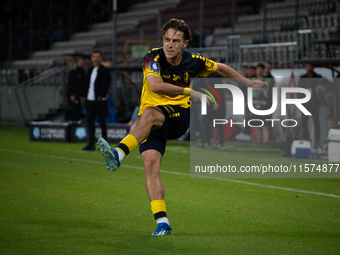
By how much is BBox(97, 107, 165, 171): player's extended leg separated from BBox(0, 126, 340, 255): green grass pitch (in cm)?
73

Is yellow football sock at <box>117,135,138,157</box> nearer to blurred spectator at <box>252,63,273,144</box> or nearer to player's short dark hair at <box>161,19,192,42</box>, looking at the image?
player's short dark hair at <box>161,19,192,42</box>

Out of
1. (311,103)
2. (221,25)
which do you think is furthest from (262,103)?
(221,25)

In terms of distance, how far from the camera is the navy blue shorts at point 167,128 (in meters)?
4.78

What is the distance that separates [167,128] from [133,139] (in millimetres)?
469

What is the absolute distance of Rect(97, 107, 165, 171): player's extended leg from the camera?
14.2ft

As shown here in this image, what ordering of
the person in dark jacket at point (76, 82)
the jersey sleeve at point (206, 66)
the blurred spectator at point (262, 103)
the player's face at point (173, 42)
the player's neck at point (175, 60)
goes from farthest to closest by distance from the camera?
the person in dark jacket at point (76, 82), the blurred spectator at point (262, 103), the jersey sleeve at point (206, 66), the player's neck at point (175, 60), the player's face at point (173, 42)

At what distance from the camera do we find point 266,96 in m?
12.7

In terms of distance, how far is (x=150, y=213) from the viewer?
5.73m

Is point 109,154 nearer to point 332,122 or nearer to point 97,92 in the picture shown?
point 97,92

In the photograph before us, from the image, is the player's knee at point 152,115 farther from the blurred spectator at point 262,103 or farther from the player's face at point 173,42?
the blurred spectator at point 262,103

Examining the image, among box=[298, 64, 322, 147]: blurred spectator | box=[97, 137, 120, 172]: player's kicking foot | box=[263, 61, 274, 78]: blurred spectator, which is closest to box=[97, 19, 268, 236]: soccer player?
box=[97, 137, 120, 172]: player's kicking foot

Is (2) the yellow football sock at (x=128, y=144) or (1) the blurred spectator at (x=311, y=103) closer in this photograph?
(2) the yellow football sock at (x=128, y=144)

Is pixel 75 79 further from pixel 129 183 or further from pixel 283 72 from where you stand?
pixel 129 183

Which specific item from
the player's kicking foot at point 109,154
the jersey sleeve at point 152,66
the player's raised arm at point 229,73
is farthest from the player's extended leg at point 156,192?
the player's raised arm at point 229,73
